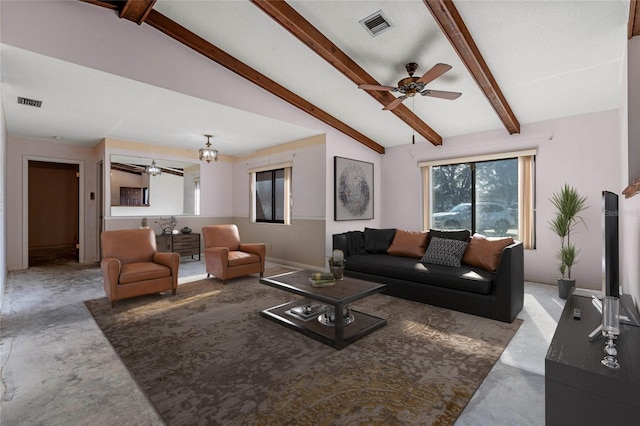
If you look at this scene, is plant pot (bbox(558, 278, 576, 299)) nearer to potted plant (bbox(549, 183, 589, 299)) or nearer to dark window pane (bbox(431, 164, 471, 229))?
potted plant (bbox(549, 183, 589, 299))

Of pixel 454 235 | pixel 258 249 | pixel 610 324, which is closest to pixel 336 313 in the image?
pixel 610 324

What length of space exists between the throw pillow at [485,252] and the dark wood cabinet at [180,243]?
17.8ft

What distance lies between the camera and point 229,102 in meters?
4.17

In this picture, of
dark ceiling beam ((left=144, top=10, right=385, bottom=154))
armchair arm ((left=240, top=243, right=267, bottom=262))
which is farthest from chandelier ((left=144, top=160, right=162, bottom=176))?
dark ceiling beam ((left=144, top=10, right=385, bottom=154))

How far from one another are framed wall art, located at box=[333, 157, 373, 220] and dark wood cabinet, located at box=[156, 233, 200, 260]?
328cm

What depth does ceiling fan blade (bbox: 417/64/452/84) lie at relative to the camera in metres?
2.87

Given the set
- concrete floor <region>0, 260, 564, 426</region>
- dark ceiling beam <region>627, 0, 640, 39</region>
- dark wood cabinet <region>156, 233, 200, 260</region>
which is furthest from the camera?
dark wood cabinet <region>156, 233, 200, 260</region>

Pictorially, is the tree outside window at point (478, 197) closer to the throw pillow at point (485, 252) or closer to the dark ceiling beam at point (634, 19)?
the throw pillow at point (485, 252)

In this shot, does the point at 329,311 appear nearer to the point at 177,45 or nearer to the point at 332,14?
the point at 332,14

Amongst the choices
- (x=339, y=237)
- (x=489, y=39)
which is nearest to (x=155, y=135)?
(x=339, y=237)

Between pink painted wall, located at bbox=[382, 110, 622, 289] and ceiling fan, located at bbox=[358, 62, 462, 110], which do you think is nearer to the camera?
ceiling fan, located at bbox=[358, 62, 462, 110]

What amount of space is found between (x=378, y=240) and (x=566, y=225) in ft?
8.50

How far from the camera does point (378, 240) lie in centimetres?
491

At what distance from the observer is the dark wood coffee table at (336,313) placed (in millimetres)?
2571
